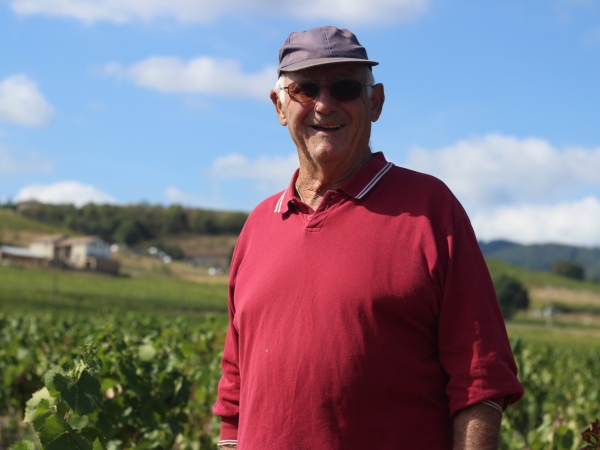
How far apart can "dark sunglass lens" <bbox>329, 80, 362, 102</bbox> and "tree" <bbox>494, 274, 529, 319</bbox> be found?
8483 cm

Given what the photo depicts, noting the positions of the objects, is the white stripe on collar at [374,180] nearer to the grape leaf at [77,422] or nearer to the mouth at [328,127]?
the mouth at [328,127]

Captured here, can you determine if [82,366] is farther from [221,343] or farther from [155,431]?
[221,343]

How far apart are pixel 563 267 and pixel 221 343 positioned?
13958cm

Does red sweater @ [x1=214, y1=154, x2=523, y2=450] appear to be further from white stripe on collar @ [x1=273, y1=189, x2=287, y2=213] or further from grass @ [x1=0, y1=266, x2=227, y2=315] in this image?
grass @ [x1=0, y1=266, x2=227, y2=315]

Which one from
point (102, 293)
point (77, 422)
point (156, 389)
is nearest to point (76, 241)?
point (102, 293)

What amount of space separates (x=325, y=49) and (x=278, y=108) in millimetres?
350

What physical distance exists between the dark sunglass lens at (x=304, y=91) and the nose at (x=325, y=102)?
0.06 ft

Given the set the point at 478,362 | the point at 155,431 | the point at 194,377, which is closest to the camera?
the point at 478,362

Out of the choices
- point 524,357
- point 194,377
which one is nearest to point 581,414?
point 524,357

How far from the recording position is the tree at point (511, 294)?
8588 cm

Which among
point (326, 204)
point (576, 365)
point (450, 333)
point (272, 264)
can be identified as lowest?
point (576, 365)

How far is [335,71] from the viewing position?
2.62m

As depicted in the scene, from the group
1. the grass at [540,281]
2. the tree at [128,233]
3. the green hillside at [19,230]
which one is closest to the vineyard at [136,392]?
the green hillside at [19,230]

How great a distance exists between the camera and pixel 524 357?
392 inches
